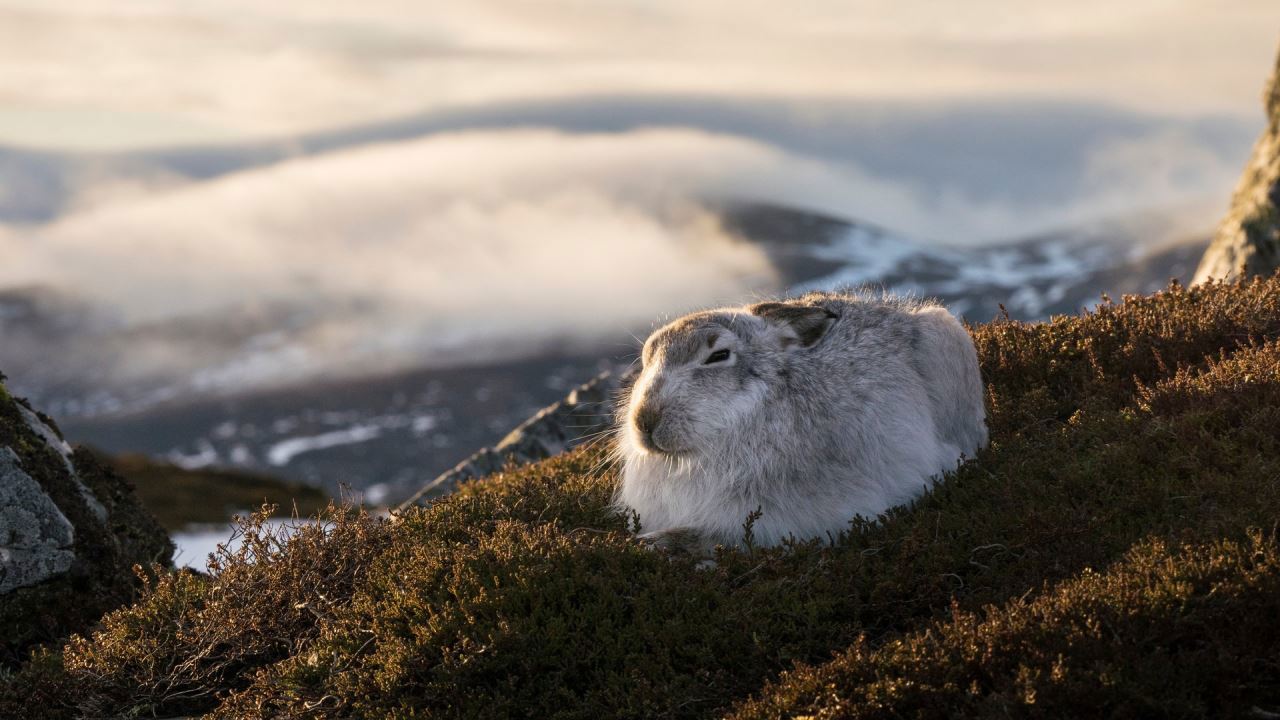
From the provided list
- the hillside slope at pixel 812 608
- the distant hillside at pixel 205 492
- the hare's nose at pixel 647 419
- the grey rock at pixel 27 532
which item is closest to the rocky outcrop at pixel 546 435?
the grey rock at pixel 27 532

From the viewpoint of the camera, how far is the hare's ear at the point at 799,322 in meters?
9.21

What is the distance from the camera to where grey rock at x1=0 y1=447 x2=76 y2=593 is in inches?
404

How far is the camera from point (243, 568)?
911 centimetres

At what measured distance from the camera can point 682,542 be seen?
8.70m

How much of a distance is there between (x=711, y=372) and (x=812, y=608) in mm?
2267

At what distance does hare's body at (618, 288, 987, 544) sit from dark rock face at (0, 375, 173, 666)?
591 centimetres

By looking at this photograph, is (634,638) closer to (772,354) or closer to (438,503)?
(772,354)

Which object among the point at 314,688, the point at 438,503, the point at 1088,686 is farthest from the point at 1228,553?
the point at 438,503

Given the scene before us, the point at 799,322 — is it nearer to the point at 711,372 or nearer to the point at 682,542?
the point at 711,372

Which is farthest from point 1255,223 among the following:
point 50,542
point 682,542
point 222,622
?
point 50,542

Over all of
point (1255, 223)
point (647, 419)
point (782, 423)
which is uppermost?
point (1255, 223)

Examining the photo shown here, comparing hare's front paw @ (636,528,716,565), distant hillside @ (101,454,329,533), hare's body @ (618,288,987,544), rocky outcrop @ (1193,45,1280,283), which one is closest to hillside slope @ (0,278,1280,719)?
hare's front paw @ (636,528,716,565)

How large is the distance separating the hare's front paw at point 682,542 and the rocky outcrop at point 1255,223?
1159 centimetres

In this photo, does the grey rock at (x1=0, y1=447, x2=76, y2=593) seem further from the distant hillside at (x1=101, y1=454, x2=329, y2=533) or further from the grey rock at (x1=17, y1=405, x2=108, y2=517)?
the distant hillside at (x1=101, y1=454, x2=329, y2=533)
